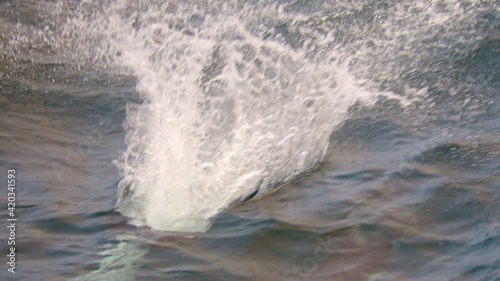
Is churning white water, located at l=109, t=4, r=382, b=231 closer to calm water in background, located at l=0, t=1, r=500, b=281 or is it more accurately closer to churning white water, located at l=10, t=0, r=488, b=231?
churning white water, located at l=10, t=0, r=488, b=231

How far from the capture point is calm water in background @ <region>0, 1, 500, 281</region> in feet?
13.2

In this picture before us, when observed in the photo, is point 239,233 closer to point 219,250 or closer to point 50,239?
point 219,250

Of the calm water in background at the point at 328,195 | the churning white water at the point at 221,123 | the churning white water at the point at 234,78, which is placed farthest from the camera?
the churning white water at the point at 234,78

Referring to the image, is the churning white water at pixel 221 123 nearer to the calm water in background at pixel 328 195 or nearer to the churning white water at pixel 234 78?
the churning white water at pixel 234 78

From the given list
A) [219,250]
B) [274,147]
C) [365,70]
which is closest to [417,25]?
[365,70]

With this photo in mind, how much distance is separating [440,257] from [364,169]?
3.82 feet

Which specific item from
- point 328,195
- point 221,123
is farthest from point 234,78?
point 328,195

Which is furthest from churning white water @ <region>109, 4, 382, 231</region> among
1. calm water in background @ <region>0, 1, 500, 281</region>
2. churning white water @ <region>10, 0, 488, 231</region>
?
calm water in background @ <region>0, 1, 500, 281</region>

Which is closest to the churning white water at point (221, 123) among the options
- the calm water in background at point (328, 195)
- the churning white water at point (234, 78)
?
the churning white water at point (234, 78)

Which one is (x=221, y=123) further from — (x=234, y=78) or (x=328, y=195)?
(x=328, y=195)

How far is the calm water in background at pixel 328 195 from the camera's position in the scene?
4031 millimetres

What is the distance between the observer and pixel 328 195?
4.74 metres

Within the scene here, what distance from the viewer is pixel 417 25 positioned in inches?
281

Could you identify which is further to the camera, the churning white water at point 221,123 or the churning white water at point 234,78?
the churning white water at point 234,78
